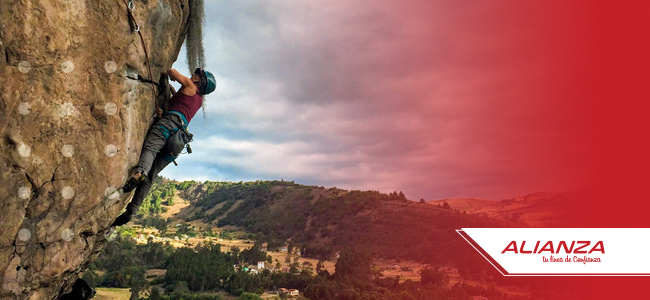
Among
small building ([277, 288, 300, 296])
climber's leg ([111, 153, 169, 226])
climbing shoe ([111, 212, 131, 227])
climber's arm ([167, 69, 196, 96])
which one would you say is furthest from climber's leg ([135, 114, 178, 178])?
small building ([277, 288, 300, 296])

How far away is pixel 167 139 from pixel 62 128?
1669 millimetres

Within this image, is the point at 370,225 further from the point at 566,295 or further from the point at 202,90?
the point at 202,90

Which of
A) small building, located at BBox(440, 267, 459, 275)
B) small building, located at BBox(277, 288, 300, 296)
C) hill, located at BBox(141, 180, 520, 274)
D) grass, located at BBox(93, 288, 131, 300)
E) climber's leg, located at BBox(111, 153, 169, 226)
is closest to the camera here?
climber's leg, located at BBox(111, 153, 169, 226)

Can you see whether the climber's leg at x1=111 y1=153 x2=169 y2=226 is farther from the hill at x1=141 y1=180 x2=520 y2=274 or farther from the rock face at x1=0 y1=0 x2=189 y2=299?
the hill at x1=141 y1=180 x2=520 y2=274

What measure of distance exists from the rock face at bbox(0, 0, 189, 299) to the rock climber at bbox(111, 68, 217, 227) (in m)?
0.25

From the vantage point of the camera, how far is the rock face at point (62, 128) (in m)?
4.41

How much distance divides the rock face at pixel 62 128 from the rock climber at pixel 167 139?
9.9 inches

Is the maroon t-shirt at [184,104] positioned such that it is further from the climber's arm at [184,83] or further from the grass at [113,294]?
the grass at [113,294]

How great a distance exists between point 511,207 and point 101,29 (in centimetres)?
9433

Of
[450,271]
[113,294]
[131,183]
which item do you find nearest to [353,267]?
[450,271]

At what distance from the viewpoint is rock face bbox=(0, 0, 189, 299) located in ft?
14.5

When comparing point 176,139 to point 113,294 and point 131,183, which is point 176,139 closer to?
point 131,183

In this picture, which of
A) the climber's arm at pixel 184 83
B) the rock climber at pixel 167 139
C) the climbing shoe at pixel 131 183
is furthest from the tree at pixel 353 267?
the climbing shoe at pixel 131 183

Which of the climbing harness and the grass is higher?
the climbing harness
